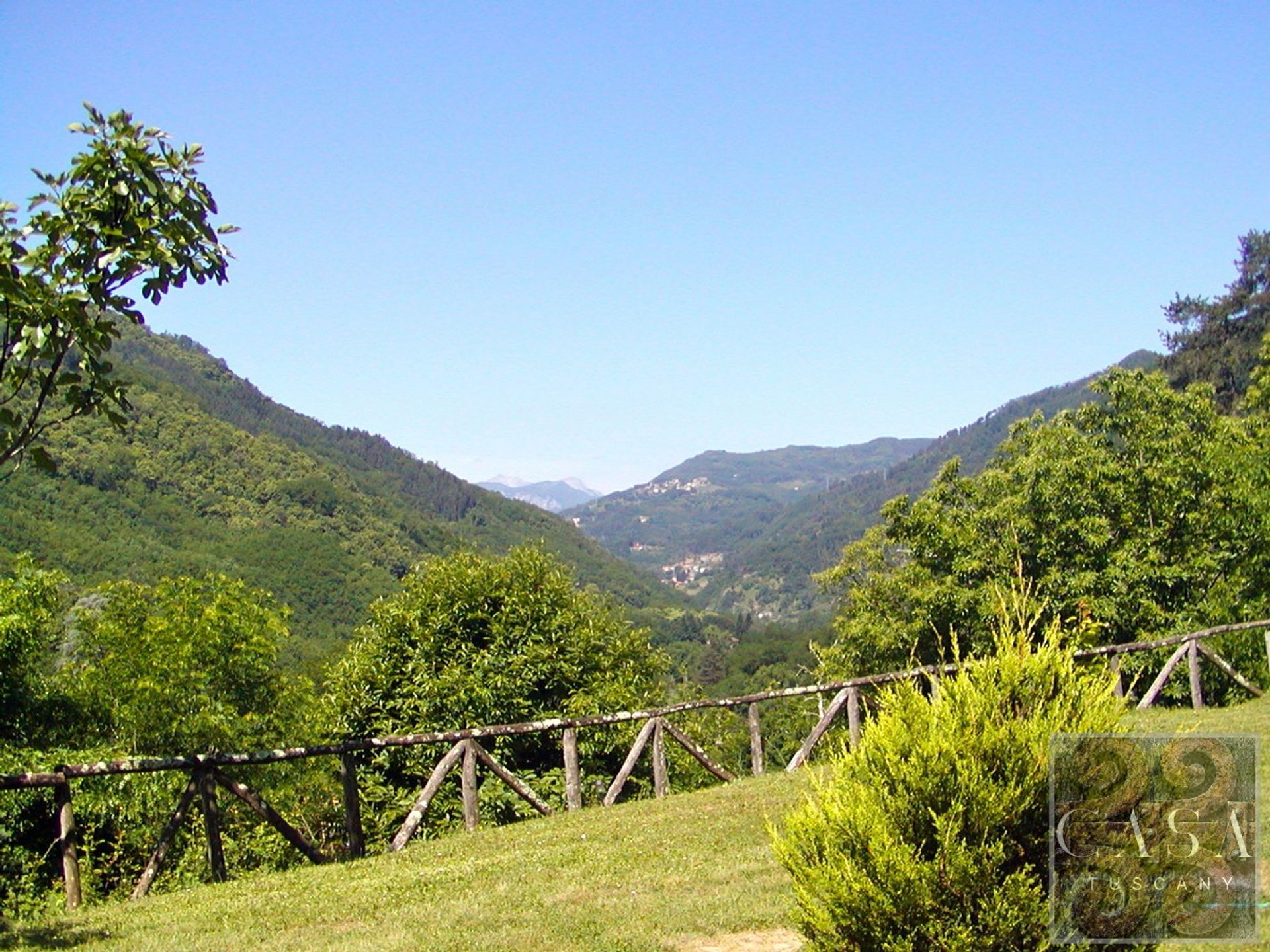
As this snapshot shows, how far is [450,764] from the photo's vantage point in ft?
36.4

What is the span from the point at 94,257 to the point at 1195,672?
49.8ft

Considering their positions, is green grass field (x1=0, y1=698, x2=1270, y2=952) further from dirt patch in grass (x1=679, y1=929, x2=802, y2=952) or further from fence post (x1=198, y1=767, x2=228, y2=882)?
fence post (x1=198, y1=767, x2=228, y2=882)

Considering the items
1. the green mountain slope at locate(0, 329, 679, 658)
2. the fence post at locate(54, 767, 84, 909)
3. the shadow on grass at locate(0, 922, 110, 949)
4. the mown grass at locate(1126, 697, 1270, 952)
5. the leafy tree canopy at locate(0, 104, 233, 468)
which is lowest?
the mown grass at locate(1126, 697, 1270, 952)

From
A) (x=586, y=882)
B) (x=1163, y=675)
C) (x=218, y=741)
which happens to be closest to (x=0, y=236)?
(x=586, y=882)

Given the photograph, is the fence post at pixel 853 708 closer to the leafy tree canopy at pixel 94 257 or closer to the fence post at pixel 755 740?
the fence post at pixel 755 740

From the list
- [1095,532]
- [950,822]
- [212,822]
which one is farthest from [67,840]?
[1095,532]

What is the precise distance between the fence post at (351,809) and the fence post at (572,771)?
8.31ft

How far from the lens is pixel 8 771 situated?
14.6 metres

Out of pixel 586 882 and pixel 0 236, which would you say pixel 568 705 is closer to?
pixel 586 882

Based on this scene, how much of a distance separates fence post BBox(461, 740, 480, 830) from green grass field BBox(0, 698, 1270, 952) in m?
0.49

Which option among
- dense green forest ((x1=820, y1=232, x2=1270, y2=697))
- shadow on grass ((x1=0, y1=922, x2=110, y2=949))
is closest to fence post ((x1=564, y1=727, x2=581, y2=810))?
shadow on grass ((x1=0, y1=922, x2=110, y2=949))

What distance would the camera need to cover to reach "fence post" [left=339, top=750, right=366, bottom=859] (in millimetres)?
10250

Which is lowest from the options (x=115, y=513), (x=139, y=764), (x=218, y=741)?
(x=218, y=741)

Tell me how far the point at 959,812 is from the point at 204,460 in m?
188
